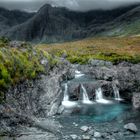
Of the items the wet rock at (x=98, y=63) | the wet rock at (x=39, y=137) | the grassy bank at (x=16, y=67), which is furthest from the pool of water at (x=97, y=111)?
the wet rock at (x=98, y=63)

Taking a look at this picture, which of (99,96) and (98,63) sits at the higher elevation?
(98,63)

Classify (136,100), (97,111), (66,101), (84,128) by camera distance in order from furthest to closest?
(66,101) < (136,100) < (97,111) < (84,128)

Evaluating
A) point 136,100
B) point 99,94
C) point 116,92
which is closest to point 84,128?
point 136,100

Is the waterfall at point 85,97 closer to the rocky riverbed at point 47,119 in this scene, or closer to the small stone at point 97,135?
the rocky riverbed at point 47,119

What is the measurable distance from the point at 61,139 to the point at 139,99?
106 feet

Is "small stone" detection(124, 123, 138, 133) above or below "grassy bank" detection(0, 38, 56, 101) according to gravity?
below

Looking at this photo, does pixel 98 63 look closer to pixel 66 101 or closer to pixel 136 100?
pixel 66 101

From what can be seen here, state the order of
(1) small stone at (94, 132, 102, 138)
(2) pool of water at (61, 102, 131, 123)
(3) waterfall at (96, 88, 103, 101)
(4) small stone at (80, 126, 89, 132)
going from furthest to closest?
1. (3) waterfall at (96, 88, 103, 101)
2. (2) pool of water at (61, 102, 131, 123)
3. (4) small stone at (80, 126, 89, 132)
4. (1) small stone at (94, 132, 102, 138)

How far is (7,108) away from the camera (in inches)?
1735

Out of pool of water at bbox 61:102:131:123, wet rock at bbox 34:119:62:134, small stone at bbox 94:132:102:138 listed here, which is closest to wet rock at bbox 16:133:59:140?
wet rock at bbox 34:119:62:134

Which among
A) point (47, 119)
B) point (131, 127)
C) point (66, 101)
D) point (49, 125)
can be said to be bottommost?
point (131, 127)

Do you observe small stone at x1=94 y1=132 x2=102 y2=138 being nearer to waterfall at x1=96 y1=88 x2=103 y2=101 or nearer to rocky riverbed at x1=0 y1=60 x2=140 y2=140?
rocky riverbed at x1=0 y1=60 x2=140 y2=140

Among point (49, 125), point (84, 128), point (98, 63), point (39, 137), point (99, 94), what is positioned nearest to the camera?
point (39, 137)

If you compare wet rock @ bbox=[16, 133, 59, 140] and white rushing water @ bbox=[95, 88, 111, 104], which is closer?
wet rock @ bbox=[16, 133, 59, 140]
